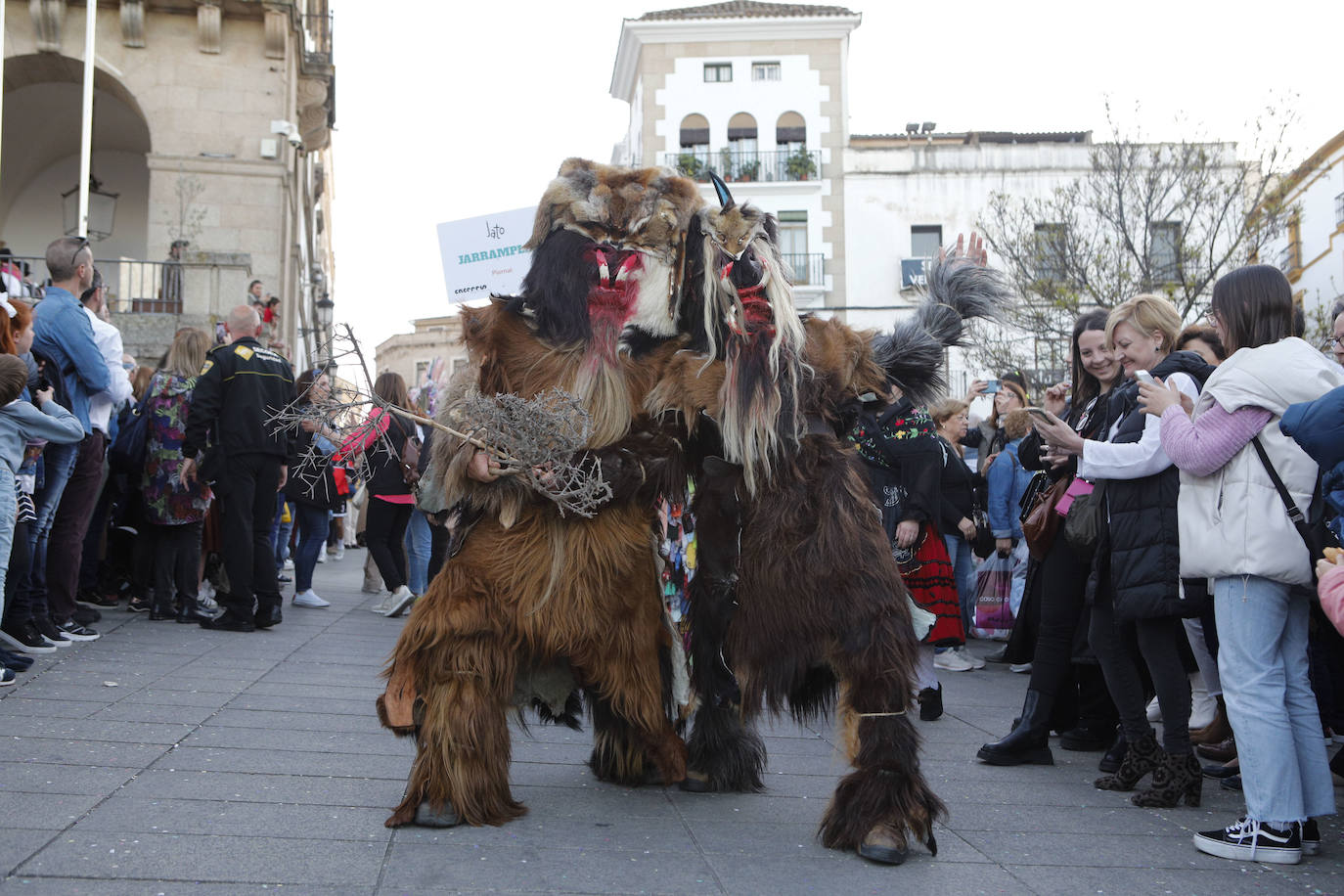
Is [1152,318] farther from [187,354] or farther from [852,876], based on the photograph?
[187,354]

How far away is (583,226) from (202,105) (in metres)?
17.8

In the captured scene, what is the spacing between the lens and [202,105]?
1939 centimetres

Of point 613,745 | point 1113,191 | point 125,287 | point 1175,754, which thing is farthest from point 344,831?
point 1113,191

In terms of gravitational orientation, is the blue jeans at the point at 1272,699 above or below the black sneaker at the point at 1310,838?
above

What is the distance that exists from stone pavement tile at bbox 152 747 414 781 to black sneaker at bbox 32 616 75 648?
2.63 metres

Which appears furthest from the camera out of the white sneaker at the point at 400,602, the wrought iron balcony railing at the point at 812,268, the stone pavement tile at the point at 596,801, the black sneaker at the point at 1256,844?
the wrought iron balcony railing at the point at 812,268

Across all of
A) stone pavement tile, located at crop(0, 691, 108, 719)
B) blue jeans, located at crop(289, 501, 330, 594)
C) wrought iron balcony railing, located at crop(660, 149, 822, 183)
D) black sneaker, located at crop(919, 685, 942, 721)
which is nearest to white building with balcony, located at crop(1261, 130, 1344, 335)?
wrought iron balcony railing, located at crop(660, 149, 822, 183)

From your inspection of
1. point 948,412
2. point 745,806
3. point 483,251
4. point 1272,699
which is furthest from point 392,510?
point 1272,699

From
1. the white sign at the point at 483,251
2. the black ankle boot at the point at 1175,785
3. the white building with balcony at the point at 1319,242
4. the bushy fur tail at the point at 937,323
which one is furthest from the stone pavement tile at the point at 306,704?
the white building with balcony at the point at 1319,242

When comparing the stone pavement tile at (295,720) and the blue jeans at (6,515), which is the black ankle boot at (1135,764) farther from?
the blue jeans at (6,515)

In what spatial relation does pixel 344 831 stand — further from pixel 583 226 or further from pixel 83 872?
pixel 583 226

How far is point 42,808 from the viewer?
138 inches

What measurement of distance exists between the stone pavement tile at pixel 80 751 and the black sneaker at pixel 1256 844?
3.47 meters

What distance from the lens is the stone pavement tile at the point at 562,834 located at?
3.42 metres
